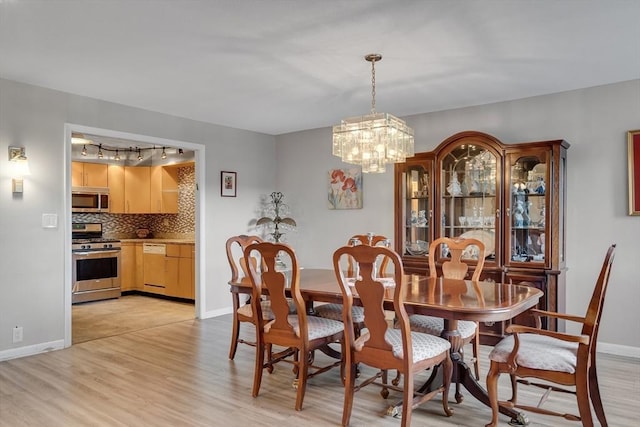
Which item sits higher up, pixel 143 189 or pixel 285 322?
pixel 143 189

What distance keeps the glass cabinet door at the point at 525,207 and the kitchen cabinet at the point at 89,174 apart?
5.98 meters

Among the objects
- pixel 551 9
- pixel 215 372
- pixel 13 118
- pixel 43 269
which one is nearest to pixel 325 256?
pixel 215 372

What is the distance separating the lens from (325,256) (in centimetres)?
607

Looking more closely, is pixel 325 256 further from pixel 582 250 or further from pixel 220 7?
pixel 220 7

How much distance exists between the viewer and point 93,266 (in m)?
6.64

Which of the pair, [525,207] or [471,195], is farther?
[471,195]

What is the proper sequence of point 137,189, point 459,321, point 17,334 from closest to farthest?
point 459,321 → point 17,334 → point 137,189

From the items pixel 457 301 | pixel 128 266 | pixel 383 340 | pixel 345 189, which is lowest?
pixel 128 266

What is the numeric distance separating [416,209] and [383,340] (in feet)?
8.18

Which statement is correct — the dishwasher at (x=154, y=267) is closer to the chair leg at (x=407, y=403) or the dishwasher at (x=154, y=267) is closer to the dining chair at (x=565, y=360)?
the chair leg at (x=407, y=403)

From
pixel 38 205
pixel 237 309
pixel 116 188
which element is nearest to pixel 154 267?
pixel 116 188

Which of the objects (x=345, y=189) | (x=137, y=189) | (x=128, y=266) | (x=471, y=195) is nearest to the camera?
(x=471, y=195)

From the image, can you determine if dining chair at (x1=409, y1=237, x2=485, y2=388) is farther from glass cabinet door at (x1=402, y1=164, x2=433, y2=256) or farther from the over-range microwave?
the over-range microwave

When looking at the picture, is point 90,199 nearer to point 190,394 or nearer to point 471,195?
point 190,394
